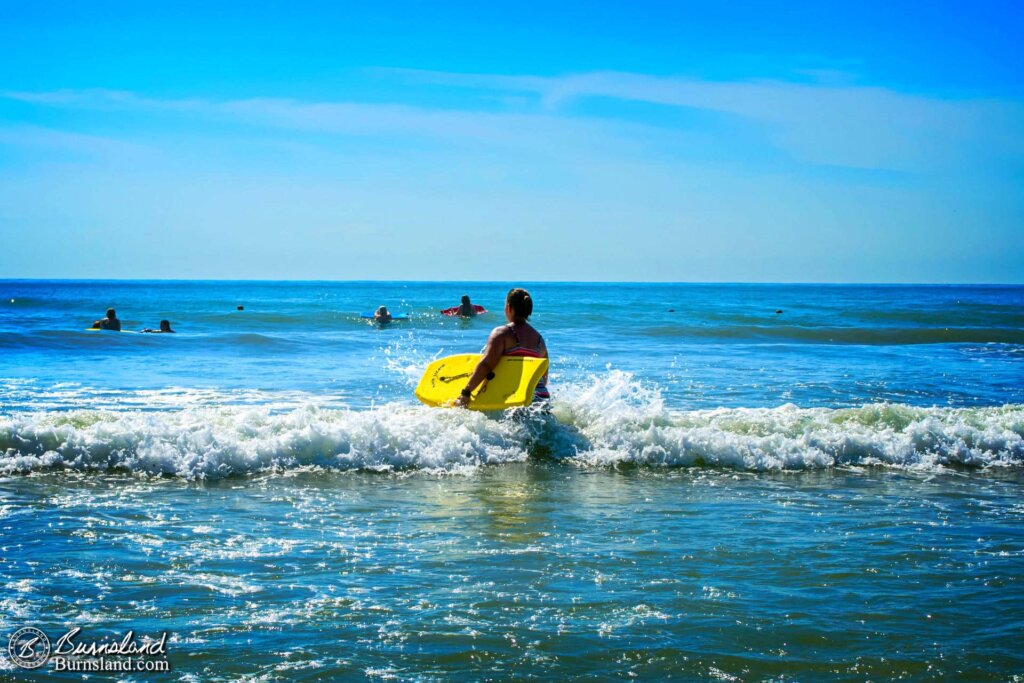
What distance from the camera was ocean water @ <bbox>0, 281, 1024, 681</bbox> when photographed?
3910mm

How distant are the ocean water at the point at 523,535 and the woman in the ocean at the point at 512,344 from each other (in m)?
0.29

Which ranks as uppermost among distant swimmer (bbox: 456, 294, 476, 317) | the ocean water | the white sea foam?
distant swimmer (bbox: 456, 294, 476, 317)

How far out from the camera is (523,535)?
5.57 meters

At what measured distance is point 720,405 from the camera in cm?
1177

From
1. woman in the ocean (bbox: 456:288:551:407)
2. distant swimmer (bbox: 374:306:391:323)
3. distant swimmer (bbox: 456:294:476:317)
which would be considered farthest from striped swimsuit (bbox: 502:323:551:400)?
distant swimmer (bbox: 456:294:476:317)

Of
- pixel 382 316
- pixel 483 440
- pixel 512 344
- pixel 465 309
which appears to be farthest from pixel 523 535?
pixel 465 309

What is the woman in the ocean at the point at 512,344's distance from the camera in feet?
28.3

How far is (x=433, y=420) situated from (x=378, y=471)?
1040mm

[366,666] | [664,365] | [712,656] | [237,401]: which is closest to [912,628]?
[712,656]

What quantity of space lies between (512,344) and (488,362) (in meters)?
0.31

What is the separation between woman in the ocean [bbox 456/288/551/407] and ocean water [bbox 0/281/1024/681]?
29cm

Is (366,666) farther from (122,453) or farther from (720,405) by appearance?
(720,405)

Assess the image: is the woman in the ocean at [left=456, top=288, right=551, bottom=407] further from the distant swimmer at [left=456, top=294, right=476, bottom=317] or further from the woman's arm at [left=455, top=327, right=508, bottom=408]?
the distant swimmer at [left=456, top=294, right=476, bottom=317]

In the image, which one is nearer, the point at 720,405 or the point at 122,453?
the point at 122,453
